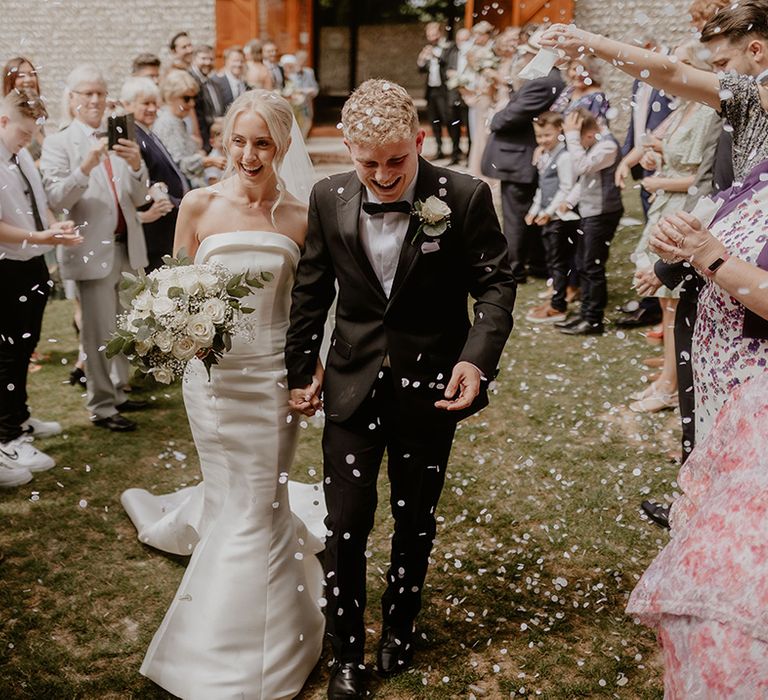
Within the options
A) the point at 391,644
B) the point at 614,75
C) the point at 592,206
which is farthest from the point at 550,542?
the point at 614,75

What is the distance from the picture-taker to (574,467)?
4.57m

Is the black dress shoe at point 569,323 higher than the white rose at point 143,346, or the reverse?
the white rose at point 143,346

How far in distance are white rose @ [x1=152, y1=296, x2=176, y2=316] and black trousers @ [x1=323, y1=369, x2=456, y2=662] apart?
27.1 inches

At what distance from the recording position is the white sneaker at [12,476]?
4449 mm

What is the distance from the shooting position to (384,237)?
2.72 metres

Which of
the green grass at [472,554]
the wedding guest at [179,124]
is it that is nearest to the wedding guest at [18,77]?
the wedding guest at [179,124]

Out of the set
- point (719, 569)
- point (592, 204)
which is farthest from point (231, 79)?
point (719, 569)


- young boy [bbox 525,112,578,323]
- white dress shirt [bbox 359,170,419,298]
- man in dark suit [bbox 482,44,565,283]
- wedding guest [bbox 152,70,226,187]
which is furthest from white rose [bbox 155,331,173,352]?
man in dark suit [bbox 482,44,565,283]

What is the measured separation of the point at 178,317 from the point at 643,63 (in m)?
1.83

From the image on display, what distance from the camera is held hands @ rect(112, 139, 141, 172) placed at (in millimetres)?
4879

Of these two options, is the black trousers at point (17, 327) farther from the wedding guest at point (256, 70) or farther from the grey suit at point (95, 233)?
the wedding guest at point (256, 70)

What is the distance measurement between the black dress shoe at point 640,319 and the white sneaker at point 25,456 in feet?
15.3

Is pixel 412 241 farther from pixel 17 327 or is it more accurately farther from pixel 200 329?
pixel 17 327

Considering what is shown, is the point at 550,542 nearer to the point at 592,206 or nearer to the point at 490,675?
the point at 490,675
